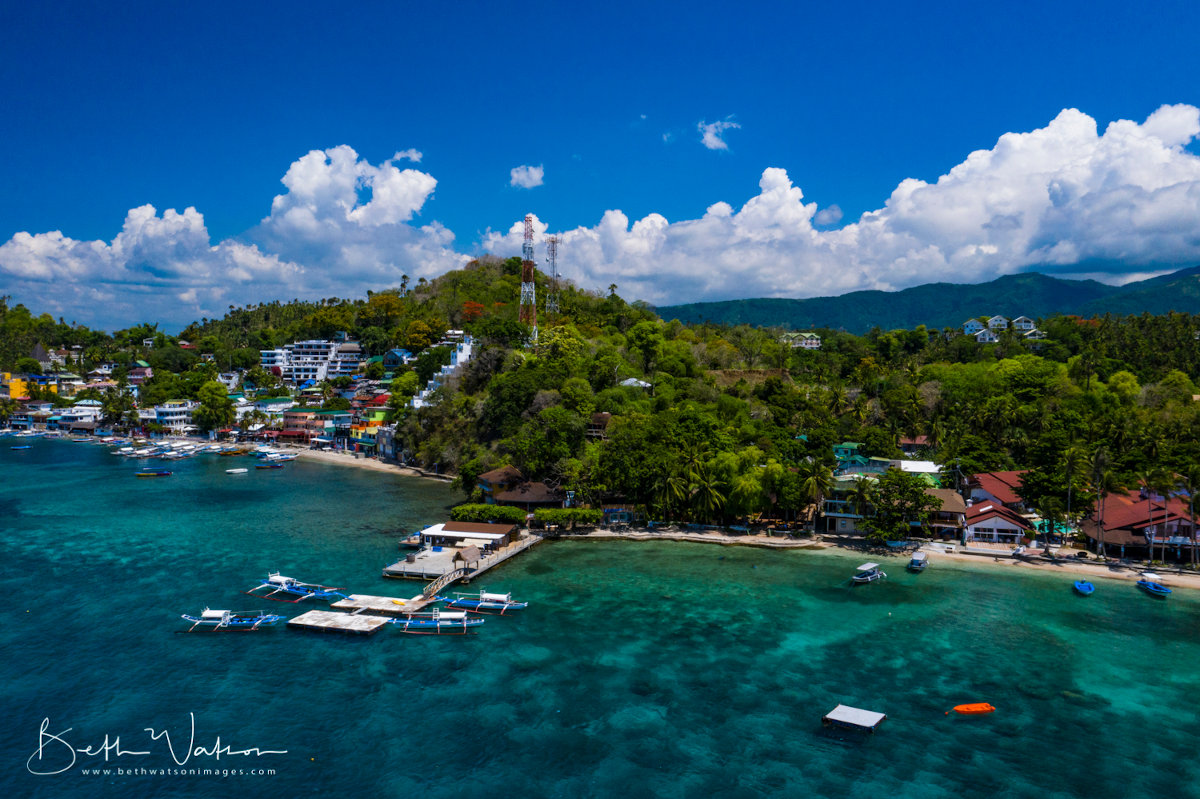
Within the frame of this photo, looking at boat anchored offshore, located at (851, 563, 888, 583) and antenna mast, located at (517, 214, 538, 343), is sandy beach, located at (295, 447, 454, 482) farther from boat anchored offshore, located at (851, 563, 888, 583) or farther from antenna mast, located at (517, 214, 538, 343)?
boat anchored offshore, located at (851, 563, 888, 583)

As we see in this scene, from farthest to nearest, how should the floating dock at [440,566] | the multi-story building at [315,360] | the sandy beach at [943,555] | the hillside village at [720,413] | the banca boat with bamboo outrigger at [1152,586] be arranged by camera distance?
the multi-story building at [315,360] < the hillside village at [720,413] < the sandy beach at [943,555] < the floating dock at [440,566] < the banca boat with bamboo outrigger at [1152,586]

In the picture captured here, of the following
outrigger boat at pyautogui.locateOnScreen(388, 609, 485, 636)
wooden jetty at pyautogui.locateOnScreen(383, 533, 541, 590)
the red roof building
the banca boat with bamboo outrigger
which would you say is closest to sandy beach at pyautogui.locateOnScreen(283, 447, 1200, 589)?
the banca boat with bamboo outrigger

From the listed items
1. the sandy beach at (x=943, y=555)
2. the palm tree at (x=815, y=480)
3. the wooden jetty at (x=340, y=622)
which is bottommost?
the sandy beach at (x=943, y=555)

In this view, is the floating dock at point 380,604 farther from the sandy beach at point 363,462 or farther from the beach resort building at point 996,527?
the sandy beach at point 363,462

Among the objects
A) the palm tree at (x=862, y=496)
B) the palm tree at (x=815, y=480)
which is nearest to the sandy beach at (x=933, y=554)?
the palm tree at (x=862, y=496)

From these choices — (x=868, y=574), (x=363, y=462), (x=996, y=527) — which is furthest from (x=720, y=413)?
(x=363, y=462)

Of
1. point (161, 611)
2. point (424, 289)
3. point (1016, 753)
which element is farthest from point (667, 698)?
point (424, 289)

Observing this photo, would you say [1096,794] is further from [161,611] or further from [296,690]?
[161,611]
